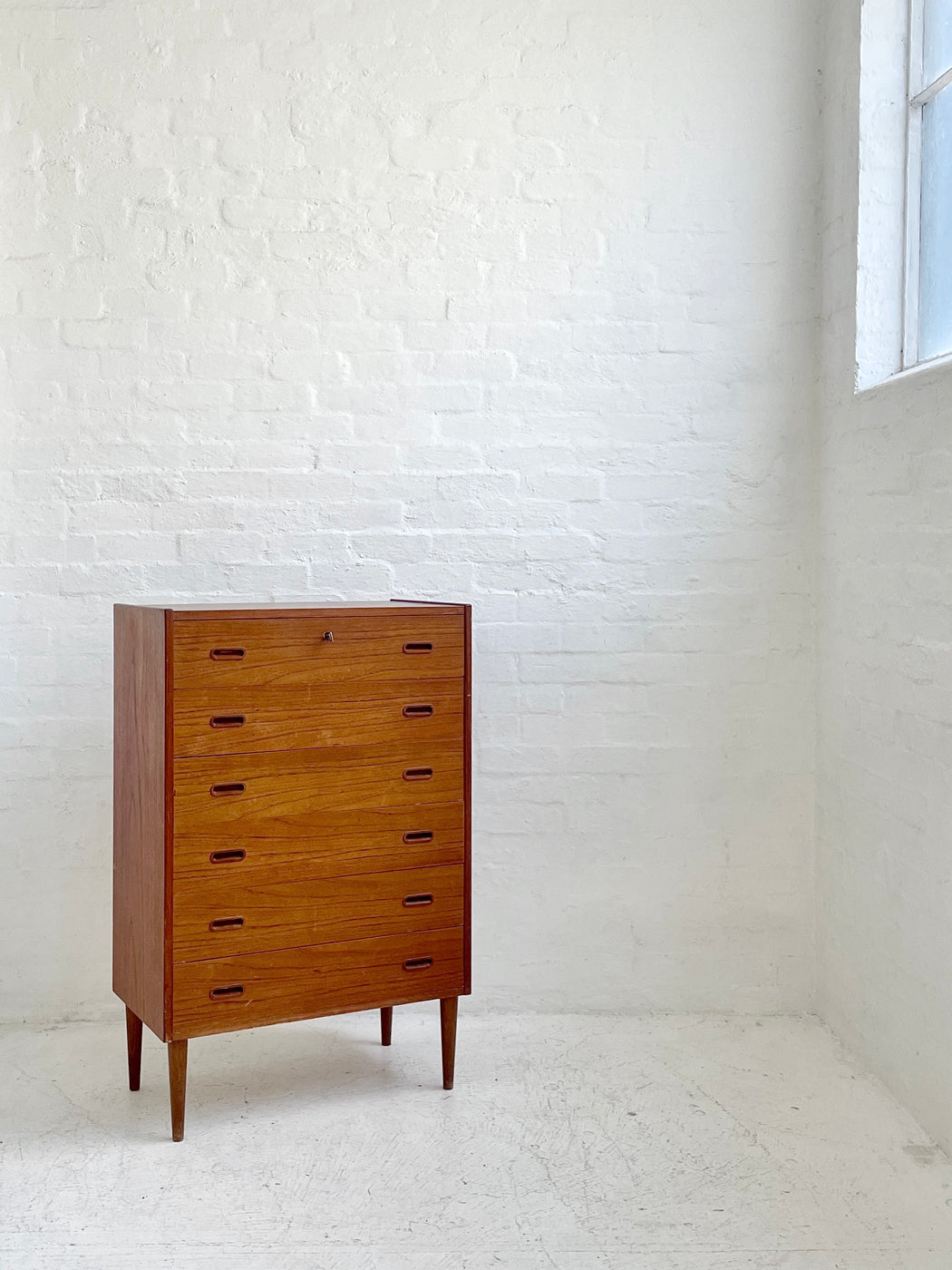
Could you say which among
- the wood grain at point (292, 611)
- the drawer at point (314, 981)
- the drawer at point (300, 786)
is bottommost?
the drawer at point (314, 981)

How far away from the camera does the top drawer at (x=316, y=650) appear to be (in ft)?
8.05

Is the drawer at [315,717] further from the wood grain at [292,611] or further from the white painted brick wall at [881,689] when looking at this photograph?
the white painted brick wall at [881,689]

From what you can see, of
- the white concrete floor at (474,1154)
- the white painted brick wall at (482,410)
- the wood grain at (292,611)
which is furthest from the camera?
the white painted brick wall at (482,410)

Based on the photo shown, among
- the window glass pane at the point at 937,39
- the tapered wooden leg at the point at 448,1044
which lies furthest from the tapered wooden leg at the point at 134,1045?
the window glass pane at the point at 937,39

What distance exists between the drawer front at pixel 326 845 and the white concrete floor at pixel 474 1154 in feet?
1.71

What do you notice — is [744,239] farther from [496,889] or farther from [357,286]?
[496,889]

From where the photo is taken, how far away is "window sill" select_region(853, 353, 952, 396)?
8.11 ft

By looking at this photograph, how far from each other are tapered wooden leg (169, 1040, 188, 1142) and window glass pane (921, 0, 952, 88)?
265 centimetres

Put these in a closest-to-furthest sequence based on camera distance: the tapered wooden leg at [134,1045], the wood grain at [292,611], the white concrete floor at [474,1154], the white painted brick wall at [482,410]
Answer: the white concrete floor at [474,1154], the wood grain at [292,611], the tapered wooden leg at [134,1045], the white painted brick wall at [482,410]

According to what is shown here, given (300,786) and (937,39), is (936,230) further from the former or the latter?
(300,786)

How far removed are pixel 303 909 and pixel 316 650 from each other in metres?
0.54

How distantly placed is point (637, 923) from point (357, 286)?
5.83ft

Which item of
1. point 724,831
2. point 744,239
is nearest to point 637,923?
point 724,831

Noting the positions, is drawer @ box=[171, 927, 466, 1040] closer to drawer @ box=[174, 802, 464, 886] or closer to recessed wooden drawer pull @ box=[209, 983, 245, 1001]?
recessed wooden drawer pull @ box=[209, 983, 245, 1001]
